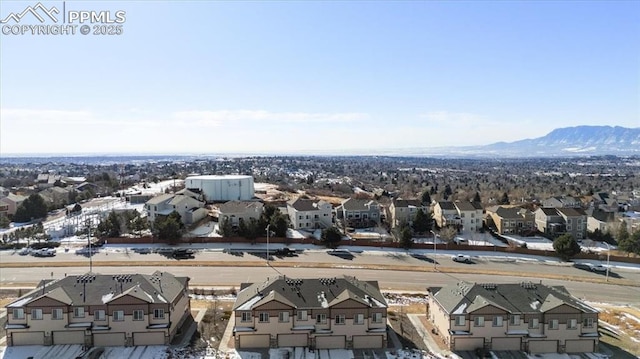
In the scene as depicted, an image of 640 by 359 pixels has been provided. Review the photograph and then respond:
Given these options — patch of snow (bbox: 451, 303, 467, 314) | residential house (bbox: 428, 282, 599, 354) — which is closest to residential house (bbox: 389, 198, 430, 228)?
patch of snow (bbox: 451, 303, 467, 314)

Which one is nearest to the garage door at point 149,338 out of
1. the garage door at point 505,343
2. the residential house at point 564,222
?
the garage door at point 505,343

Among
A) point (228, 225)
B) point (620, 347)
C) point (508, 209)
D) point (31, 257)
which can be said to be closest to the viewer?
point (620, 347)

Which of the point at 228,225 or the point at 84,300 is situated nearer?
the point at 84,300

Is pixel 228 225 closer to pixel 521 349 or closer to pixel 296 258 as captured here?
pixel 296 258

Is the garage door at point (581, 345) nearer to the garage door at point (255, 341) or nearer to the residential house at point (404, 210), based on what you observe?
the garage door at point (255, 341)

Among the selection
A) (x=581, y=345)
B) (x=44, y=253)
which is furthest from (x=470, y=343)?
(x=44, y=253)

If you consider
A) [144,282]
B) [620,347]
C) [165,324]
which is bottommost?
[620,347]

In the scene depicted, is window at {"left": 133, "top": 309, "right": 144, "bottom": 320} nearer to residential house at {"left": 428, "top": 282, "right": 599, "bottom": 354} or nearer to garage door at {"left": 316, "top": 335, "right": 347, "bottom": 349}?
garage door at {"left": 316, "top": 335, "right": 347, "bottom": 349}

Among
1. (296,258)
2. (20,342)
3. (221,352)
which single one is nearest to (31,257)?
(20,342)
